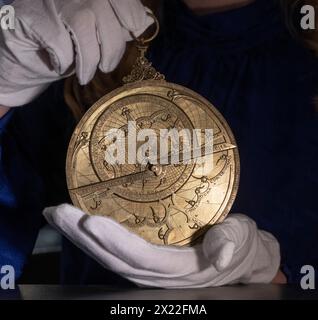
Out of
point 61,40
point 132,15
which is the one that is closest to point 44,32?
point 61,40

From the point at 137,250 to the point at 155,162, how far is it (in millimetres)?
195

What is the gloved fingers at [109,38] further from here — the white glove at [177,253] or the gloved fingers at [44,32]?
the white glove at [177,253]

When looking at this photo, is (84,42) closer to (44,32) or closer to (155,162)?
(44,32)

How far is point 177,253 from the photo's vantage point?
49.2 inches

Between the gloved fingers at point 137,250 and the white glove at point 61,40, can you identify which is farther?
the white glove at point 61,40

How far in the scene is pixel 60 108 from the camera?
4.59 ft

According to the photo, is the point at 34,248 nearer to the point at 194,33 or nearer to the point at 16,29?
the point at 16,29

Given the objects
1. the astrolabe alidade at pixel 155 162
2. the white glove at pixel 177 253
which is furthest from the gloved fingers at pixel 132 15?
the white glove at pixel 177 253

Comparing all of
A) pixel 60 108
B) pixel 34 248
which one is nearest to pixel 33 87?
pixel 60 108

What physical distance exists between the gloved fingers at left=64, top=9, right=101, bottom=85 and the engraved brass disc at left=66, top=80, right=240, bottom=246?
7 centimetres

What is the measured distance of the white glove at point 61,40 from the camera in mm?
1298

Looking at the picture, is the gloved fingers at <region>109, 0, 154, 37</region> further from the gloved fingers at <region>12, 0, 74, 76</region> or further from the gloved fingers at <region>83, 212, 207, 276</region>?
the gloved fingers at <region>83, 212, 207, 276</region>

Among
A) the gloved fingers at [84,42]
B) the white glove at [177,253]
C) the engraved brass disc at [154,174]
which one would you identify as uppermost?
the gloved fingers at [84,42]

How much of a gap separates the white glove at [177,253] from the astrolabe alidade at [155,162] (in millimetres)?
61
